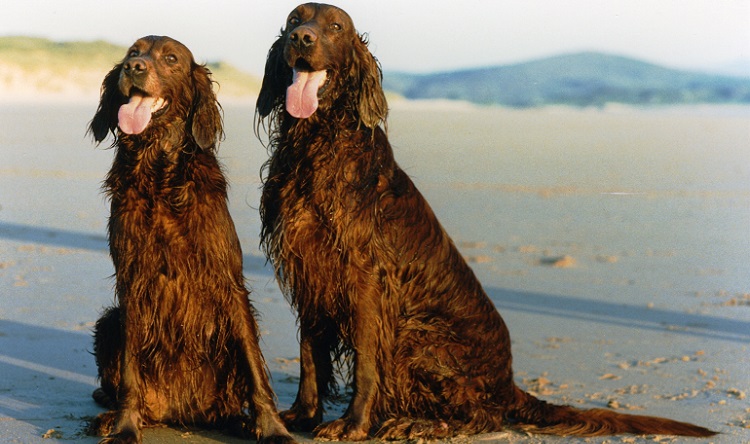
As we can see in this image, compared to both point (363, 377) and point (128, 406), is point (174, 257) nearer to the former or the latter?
point (128, 406)

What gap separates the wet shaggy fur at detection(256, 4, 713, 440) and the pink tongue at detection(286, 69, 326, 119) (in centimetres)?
6

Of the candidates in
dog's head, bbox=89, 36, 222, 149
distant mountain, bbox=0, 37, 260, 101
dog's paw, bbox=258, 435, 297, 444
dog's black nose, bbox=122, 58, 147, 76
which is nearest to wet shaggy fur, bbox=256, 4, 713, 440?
dog's paw, bbox=258, 435, 297, 444

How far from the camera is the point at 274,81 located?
510 cm

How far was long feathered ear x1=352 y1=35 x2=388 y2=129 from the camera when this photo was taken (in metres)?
4.95

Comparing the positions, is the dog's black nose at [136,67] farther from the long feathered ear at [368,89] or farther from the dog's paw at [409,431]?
the dog's paw at [409,431]

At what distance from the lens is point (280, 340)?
7047 mm

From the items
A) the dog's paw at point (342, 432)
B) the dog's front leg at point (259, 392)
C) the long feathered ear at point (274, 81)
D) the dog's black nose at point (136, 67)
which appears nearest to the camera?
the dog's black nose at point (136, 67)

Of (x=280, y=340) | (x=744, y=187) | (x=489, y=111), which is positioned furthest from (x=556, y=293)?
(x=489, y=111)

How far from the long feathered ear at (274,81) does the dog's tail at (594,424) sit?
211 centimetres

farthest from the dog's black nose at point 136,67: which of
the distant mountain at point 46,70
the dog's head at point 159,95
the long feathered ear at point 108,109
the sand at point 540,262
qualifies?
the distant mountain at point 46,70

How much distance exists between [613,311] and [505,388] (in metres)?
3.21

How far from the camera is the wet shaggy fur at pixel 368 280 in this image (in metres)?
4.89

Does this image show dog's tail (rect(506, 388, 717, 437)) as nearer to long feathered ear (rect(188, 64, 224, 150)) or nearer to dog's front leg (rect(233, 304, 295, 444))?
dog's front leg (rect(233, 304, 295, 444))

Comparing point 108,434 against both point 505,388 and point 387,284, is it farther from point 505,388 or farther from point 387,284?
point 505,388
